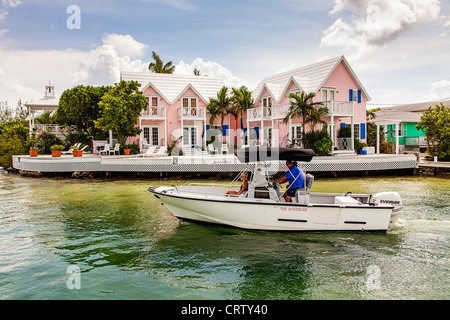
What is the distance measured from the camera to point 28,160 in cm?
2444

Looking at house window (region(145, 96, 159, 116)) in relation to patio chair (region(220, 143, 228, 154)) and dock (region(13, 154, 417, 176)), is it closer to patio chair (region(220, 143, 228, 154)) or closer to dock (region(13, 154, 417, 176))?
patio chair (region(220, 143, 228, 154))

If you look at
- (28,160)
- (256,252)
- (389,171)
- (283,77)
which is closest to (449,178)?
(389,171)

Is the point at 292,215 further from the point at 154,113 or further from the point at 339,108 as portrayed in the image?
the point at 154,113

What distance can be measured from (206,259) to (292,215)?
8.71 feet

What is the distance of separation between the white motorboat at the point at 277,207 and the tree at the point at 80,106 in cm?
2332

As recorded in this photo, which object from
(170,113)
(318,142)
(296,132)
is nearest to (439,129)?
(318,142)

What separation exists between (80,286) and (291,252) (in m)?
4.67

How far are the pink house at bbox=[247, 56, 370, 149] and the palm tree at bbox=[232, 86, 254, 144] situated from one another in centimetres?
84

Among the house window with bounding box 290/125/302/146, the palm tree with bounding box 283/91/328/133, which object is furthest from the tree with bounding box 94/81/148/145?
the house window with bounding box 290/125/302/146

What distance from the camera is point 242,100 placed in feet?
103

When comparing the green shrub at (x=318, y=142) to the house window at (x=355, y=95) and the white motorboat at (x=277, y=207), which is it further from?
the white motorboat at (x=277, y=207)

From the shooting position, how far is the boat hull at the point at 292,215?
871 centimetres

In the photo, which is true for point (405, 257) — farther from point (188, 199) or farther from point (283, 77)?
point (283, 77)
